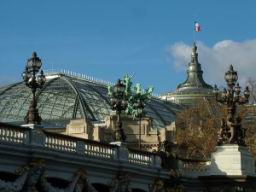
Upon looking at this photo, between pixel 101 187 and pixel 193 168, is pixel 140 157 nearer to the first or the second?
pixel 101 187

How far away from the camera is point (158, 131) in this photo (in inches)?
4065

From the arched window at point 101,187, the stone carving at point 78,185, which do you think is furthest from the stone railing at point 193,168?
the stone carving at point 78,185

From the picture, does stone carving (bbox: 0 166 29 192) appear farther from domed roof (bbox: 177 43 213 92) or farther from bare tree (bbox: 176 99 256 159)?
domed roof (bbox: 177 43 213 92)

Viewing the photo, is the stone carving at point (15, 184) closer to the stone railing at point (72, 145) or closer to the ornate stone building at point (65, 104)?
the stone railing at point (72, 145)

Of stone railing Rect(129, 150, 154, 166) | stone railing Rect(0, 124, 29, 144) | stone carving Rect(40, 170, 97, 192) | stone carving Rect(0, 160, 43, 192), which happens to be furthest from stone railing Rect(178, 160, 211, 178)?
stone railing Rect(0, 124, 29, 144)

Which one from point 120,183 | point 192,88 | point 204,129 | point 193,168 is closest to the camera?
point 120,183

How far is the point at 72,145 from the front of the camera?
38875 mm

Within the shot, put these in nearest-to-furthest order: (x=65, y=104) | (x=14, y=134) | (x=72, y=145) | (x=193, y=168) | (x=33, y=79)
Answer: (x=14, y=134)
(x=33, y=79)
(x=72, y=145)
(x=193, y=168)
(x=65, y=104)

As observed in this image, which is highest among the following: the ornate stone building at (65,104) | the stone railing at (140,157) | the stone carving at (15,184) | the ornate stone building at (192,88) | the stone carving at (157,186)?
the ornate stone building at (192,88)

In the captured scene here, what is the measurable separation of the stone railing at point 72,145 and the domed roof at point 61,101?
2674 inches

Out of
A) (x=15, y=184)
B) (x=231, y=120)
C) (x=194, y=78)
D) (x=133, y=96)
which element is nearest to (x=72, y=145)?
(x=15, y=184)

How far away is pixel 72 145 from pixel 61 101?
8442 centimetres

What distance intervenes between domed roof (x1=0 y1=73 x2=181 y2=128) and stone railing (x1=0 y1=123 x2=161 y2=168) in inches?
2674

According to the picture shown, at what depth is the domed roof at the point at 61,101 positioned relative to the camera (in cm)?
11925
